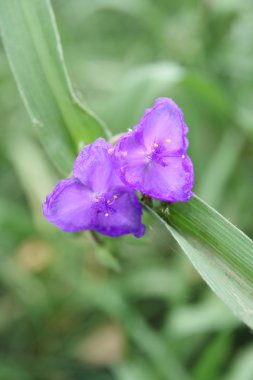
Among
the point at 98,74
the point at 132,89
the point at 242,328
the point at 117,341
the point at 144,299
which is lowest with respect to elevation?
the point at 117,341

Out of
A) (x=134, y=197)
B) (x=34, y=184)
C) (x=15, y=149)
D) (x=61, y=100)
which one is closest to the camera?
(x=134, y=197)

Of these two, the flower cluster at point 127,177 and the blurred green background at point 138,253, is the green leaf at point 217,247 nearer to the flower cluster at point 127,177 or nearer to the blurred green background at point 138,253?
the flower cluster at point 127,177

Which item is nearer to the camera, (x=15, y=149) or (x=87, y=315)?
(x=87, y=315)

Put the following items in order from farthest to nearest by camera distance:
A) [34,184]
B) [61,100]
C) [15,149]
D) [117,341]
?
[15,149]
[34,184]
[117,341]
[61,100]

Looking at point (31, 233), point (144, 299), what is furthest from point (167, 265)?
point (31, 233)

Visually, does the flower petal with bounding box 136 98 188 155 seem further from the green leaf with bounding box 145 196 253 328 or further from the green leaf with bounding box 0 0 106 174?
the green leaf with bounding box 0 0 106 174

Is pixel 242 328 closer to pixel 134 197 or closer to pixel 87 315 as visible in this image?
pixel 87 315

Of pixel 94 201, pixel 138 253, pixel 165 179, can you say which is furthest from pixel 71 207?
pixel 138 253

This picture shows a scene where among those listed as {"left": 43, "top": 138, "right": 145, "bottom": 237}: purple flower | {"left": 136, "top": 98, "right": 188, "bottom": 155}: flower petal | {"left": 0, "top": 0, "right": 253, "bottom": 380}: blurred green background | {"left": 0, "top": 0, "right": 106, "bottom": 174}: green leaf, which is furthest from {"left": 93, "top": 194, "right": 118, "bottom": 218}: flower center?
{"left": 0, "top": 0, "right": 253, "bottom": 380}: blurred green background
